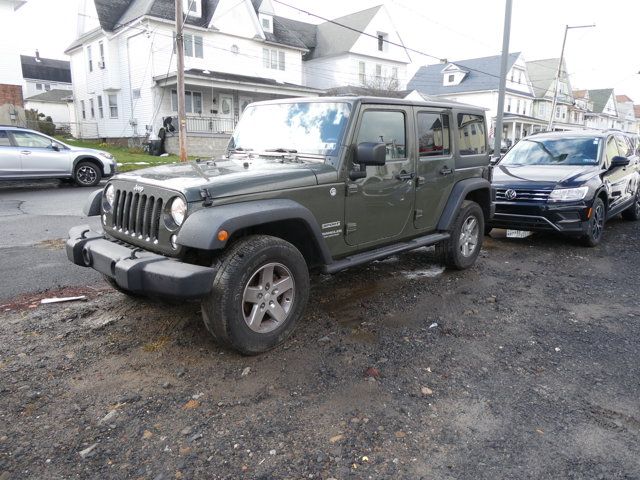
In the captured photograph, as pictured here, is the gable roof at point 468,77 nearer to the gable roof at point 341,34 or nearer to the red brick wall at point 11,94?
the gable roof at point 341,34

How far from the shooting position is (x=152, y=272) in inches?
122

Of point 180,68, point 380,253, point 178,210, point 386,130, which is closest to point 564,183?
point 386,130

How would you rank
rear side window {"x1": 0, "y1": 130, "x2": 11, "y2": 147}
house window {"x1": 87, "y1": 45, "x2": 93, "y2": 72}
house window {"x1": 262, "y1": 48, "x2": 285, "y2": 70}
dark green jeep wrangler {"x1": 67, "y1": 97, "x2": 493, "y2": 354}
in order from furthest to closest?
house window {"x1": 262, "y1": 48, "x2": 285, "y2": 70}, house window {"x1": 87, "y1": 45, "x2": 93, "y2": 72}, rear side window {"x1": 0, "y1": 130, "x2": 11, "y2": 147}, dark green jeep wrangler {"x1": 67, "y1": 97, "x2": 493, "y2": 354}

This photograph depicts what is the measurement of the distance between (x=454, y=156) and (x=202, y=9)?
85.9 feet

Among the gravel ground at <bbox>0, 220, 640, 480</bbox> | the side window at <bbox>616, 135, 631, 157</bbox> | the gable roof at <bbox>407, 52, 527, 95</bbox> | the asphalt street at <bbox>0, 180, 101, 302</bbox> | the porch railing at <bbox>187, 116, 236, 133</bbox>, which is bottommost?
the gravel ground at <bbox>0, 220, 640, 480</bbox>

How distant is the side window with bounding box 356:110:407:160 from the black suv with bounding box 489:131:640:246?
2.22 meters

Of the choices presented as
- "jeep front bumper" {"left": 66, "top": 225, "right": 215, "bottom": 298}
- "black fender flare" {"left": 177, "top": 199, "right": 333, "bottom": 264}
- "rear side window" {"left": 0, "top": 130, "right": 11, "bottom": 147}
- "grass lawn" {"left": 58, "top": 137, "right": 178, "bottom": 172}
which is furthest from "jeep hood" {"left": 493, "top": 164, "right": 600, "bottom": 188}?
"rear side window" {"left": 0, "top": 130, "right": 11, "bottom": 147}

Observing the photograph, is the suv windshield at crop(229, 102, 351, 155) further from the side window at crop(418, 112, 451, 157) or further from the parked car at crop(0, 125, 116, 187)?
the parked car at crop(0, 125, 116, 187)

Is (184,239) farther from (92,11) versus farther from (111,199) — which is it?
(92,11)

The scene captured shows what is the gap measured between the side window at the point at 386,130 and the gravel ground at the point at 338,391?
151 cm

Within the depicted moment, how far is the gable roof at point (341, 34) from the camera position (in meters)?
35.1

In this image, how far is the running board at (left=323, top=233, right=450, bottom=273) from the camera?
4104mm

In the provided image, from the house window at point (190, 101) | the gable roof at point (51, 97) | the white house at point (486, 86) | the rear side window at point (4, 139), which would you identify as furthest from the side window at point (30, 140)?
the white house at point (486, 86)

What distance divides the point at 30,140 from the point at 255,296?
12132 millimetres
